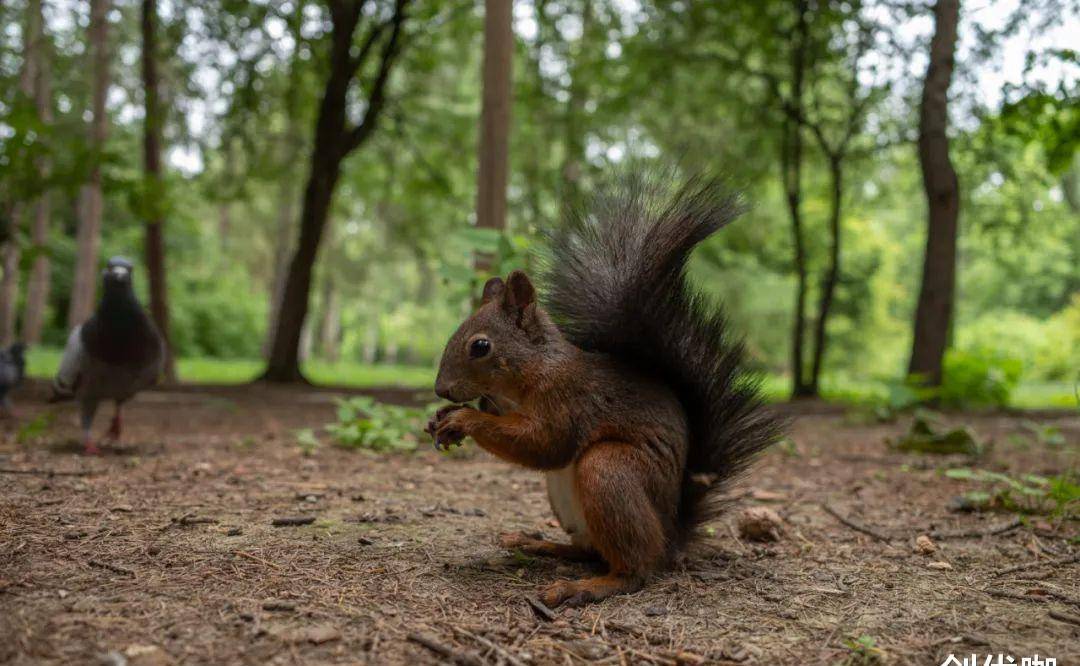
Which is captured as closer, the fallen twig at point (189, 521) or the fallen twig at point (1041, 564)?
the fallen twig at point (1041, 564)

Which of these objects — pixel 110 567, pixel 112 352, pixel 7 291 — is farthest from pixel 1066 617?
pixel 7 291

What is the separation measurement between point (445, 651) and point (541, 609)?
0.41 m

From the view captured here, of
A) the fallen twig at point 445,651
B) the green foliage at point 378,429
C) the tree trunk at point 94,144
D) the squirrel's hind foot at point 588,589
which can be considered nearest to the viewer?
the fallen twig at point 445,651

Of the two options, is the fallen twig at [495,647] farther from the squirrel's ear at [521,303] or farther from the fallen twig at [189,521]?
the fallen twig at [189,521]

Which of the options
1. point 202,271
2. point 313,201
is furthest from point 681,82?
point 202,271

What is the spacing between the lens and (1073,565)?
2582 millimetres

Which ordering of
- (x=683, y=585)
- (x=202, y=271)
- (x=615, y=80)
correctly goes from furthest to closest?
(x=202, y=271), (x=615, y=80), (x=683, y=585)

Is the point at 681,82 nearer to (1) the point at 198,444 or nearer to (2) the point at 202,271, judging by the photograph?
(1) the point at 198,444

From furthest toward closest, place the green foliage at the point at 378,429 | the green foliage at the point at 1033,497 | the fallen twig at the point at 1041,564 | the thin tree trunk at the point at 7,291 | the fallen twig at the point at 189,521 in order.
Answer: the thin tree trunk at the point at 7,291
the green foliage at the point at 378,429
the green foliage at the point at 1033,497
the fallen twig at the point at 189,521
the fallen twig at the point at 1041,564

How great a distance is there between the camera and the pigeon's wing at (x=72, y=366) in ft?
13.7

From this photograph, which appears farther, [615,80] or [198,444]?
[615,80]

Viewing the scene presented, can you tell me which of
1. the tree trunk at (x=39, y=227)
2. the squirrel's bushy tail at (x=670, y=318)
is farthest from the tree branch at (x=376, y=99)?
the squirrel's bushy tail at (x=670, y=318)

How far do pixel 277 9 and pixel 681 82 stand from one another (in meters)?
6.19

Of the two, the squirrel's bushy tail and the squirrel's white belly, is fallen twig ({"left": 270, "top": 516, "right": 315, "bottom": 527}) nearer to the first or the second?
the squirrel's white belly
